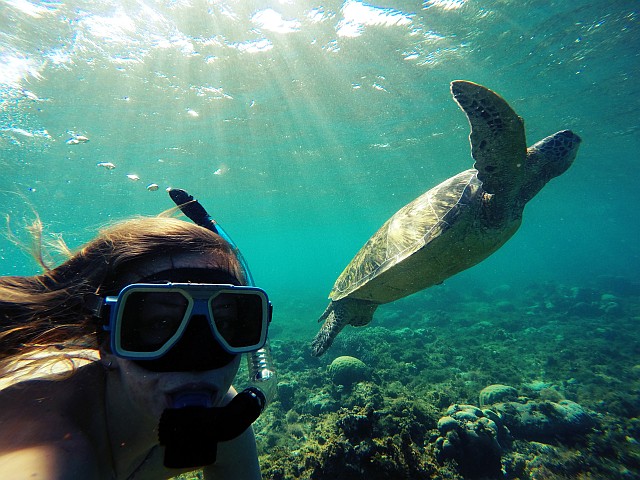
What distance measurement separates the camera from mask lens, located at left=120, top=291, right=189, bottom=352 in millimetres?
1325

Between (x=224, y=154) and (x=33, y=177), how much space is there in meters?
13.7

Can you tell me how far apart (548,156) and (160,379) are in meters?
6.71

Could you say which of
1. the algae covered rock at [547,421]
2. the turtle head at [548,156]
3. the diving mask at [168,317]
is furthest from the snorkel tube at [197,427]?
the algae covered rock at [547,421]

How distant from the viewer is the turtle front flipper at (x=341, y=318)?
682 cm

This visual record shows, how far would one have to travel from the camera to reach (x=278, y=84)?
14.2 meters

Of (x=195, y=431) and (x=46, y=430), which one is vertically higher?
(x=46, y=430)

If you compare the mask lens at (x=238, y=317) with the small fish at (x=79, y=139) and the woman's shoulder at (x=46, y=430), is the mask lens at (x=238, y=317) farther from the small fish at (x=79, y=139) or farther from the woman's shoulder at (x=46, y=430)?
the small fish at (x=79, y=139)

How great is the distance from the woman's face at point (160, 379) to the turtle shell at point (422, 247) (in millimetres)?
4241

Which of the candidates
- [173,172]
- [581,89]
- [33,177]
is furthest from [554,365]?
[33,177]

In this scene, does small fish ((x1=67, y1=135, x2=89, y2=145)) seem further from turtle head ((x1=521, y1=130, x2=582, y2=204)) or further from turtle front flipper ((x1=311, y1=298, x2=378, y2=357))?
turtle head ((x1=521, y1=130, x2=582, y2=204))

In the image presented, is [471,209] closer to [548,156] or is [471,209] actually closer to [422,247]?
[422,247]

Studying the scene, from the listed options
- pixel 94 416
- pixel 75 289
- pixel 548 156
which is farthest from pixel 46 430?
pixel 548 156

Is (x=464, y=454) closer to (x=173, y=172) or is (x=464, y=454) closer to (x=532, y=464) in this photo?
(x=532, y=464)

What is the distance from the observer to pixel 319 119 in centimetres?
1791
